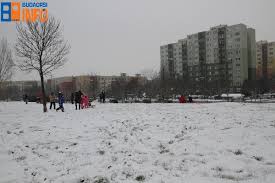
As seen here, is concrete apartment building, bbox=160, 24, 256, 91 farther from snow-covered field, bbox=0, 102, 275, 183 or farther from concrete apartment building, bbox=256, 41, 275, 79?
snow-covered field, bbox=0, 102, 275, 183

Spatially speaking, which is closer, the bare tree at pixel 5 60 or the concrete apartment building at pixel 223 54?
the bare tree at pixel 5 60

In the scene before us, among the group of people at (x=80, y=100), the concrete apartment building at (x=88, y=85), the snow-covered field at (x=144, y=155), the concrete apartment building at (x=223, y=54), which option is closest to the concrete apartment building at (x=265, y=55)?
the concrete apartment building at (x=223, y=54)

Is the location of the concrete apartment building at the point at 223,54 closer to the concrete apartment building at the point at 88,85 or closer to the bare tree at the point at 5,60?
the concrete apartment building at the point at 88,85

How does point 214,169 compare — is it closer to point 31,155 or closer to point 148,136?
point 148,136

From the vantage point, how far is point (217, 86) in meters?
68.9

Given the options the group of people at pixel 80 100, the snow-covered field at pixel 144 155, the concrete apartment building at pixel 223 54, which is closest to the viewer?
the snow-covered field at pixel 144 155

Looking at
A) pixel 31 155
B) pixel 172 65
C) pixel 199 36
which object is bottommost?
pixel 31 155

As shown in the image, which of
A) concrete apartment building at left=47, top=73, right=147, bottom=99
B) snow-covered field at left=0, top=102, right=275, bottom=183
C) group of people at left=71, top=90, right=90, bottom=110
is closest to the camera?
snow-covered field at left=0, top=102, right=275, bottom=183

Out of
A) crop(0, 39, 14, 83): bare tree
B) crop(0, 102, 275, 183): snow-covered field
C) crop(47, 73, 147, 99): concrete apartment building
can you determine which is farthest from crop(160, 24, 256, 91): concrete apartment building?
crop(0, 102, 275, 183): snow-covered field

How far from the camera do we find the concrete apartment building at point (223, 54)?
94.0 meters

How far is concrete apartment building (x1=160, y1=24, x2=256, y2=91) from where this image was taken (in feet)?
308

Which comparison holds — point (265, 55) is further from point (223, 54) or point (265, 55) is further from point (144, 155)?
point (144, 155)

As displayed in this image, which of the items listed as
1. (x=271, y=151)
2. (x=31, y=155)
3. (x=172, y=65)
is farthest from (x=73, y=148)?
(x=172, y=65)

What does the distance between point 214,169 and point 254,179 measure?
35.1 inches
